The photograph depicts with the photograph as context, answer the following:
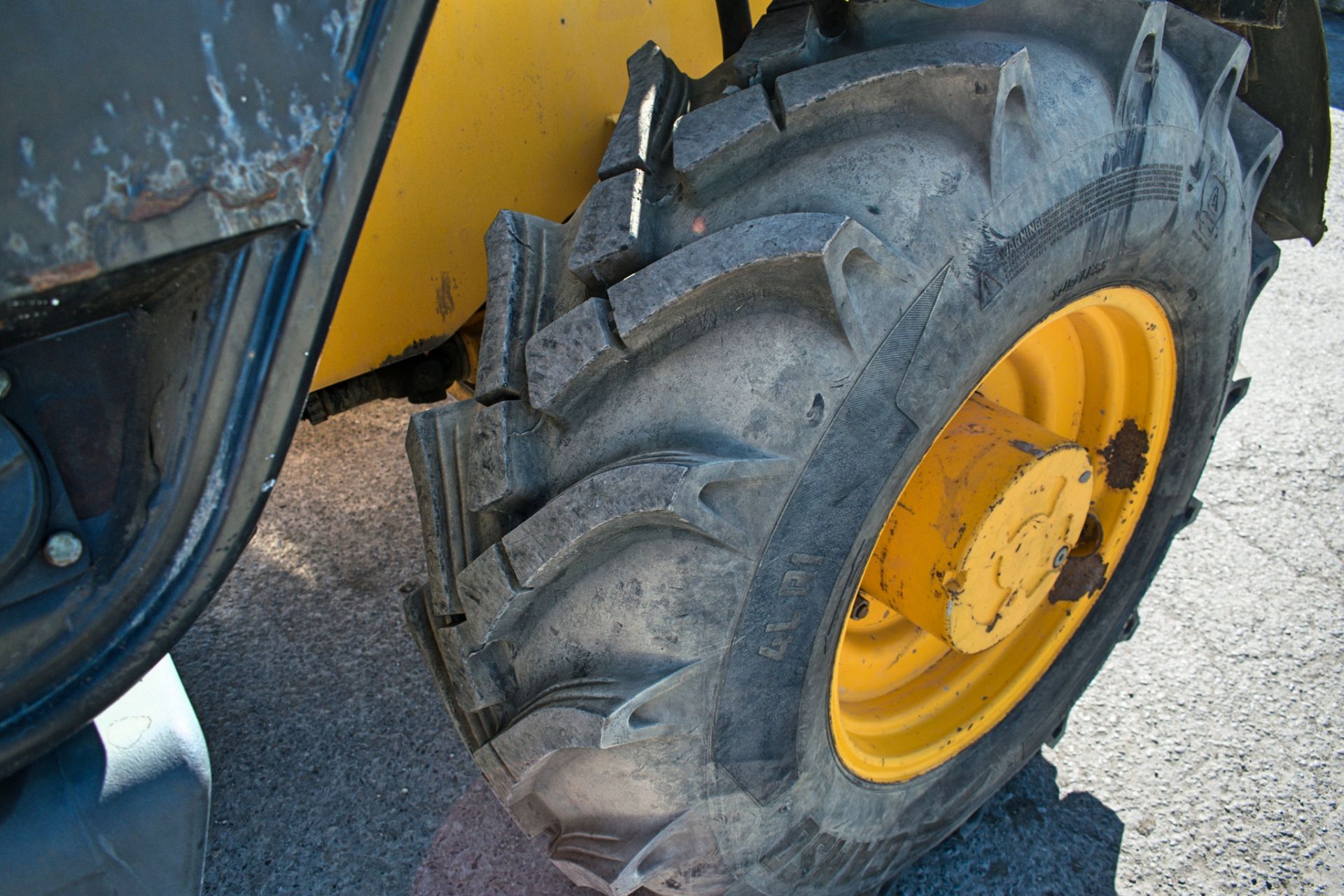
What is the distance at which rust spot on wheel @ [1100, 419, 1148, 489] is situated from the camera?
1.45 metres

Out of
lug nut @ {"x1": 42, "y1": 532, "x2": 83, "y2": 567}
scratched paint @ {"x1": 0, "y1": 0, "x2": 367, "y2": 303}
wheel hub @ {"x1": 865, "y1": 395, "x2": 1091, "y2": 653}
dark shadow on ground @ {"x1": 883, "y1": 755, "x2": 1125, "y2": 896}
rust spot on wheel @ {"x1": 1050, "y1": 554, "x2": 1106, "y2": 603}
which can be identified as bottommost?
dark shadow on ground @ {"x1": 883, "y1": 755, "x2": 1125, "y2": 896}

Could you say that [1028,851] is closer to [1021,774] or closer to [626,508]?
[1021,774]

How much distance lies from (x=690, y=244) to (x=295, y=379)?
37cm

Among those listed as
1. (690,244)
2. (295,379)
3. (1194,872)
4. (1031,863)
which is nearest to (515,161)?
(690,244)

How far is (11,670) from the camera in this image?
1.93 feet

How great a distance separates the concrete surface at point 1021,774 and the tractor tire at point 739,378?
0.54 m

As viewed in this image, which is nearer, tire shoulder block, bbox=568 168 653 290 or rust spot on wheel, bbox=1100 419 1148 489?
tire shoulder block, bbox=568 168 653 290

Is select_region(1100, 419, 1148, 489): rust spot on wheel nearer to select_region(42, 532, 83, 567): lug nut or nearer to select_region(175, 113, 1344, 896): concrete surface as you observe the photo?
select_region(175, 113, 1344, 896): concrete surface

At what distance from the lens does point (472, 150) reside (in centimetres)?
116

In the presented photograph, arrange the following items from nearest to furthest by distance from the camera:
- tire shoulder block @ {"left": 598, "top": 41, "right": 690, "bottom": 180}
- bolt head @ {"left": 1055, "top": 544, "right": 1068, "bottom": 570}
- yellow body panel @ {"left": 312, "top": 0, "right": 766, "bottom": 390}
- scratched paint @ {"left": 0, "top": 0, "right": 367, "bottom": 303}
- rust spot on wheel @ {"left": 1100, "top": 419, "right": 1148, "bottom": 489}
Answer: scratched paint @ {"left": 0, "top": 0, "right": 367, "bottom": 303} < tire shoulder block @ {"left": 598, "top": 41, "right": 690, "bottom": 180} < yellow body panel @ {"left": 312, "top": 0, "right": 766, "bottom": 390} < bolt head @ {"left": 1055, "top": 544, "right": 1068, "bottom": 570} < rust spot on wheel @ {"left": 1100, "top": 419, "right": 1148, "bottom": 489}

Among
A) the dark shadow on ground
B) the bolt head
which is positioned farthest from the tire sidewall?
the bolt head

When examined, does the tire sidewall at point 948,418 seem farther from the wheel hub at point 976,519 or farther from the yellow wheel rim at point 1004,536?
the wheel hub at point 976,519

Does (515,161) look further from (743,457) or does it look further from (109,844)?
(109,844)

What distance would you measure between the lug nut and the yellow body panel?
543 mm
